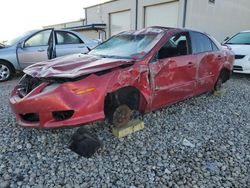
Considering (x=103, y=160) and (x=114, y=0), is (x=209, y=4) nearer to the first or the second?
(x=114, y=0)

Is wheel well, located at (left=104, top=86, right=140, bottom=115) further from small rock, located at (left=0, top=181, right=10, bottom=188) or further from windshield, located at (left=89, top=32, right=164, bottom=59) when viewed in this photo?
small rock, located at (left=0, top=181, right=10, bottom=188)

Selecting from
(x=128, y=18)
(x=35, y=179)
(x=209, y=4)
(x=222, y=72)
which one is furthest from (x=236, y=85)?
(x=128, y=18)

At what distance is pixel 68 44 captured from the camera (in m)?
7.08

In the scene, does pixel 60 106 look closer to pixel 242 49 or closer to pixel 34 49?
pixel 34 49

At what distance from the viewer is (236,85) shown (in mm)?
6652

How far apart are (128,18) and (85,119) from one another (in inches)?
515

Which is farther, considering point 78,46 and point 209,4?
point 209,4

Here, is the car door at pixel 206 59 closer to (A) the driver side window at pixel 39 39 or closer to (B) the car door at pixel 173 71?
(B) the car door at pixel 173 71

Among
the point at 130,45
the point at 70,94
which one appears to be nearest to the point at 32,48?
the point at 130,45

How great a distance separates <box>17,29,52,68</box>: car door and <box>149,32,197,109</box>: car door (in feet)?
14.2

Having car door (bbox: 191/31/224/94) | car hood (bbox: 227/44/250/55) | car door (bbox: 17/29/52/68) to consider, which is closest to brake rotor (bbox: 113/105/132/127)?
car door (bbox: 191/31/224/94)

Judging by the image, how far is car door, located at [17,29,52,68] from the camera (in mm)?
6711

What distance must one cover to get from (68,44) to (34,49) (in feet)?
3.24

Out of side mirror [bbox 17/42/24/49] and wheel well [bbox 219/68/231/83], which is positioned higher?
side mirror [bbox 17/42/24/49]
